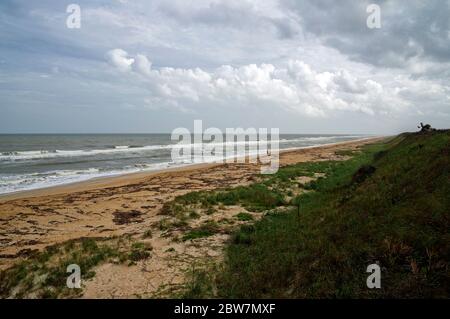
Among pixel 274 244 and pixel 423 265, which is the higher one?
pixel 423 265

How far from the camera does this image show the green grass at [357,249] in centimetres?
527

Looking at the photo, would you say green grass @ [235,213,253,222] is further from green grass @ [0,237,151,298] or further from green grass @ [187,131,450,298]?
green grass @ [0,237,151,298]

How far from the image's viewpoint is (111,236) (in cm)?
1015

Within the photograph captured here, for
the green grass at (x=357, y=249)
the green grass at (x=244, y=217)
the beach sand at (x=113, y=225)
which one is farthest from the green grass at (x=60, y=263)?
the green grass at (x=244, y=217)

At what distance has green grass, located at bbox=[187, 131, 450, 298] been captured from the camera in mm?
5270

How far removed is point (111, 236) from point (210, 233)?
10.9ft

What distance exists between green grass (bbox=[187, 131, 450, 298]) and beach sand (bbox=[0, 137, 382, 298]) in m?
1.05

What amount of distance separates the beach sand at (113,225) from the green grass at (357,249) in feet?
3.43

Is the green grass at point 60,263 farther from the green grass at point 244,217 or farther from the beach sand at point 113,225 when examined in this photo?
the green grass at point 244,217

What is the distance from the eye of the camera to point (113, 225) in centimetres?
1178

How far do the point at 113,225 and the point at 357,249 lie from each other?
897cm
